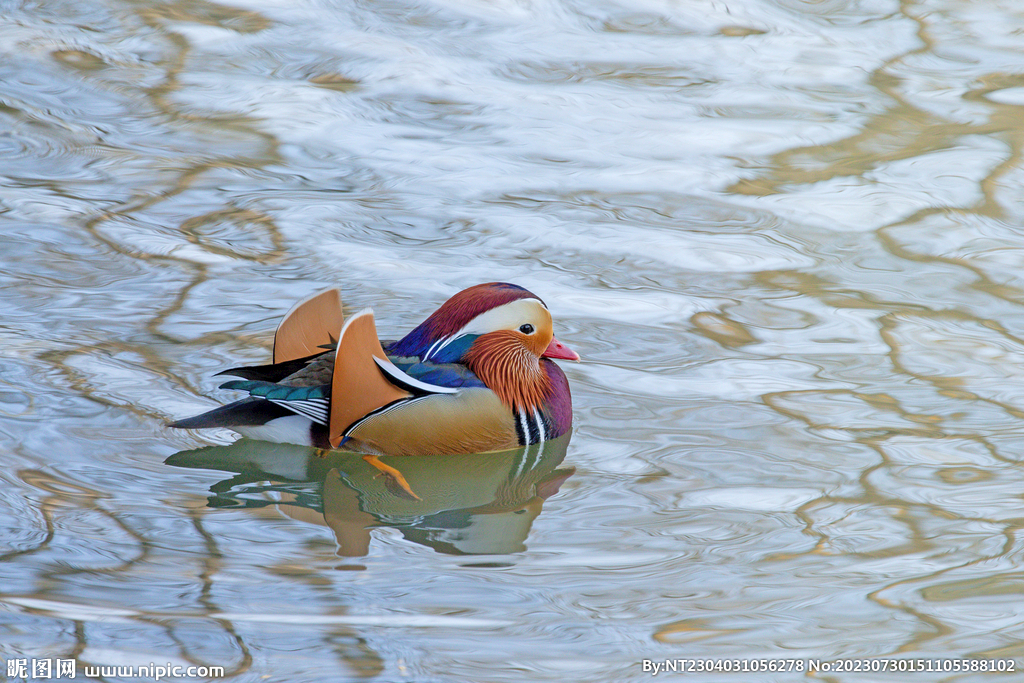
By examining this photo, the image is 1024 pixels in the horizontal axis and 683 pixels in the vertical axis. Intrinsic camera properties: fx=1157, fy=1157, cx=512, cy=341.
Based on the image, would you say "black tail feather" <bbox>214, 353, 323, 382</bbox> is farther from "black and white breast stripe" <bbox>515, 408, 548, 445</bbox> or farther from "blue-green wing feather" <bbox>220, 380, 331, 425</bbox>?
"black and white breast stripe" <bbox>515, 408, 548, 445</bbox>

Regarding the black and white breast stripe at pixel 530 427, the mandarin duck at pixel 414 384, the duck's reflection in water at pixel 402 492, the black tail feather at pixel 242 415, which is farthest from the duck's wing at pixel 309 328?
the black and white breast stripe at pixel 530 427

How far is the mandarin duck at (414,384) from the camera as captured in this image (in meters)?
3.63

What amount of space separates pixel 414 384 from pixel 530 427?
0.47m

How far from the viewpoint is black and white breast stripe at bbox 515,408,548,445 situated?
3.92 metres

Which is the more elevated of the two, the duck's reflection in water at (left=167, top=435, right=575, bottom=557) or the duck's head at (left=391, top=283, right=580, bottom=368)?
the duck's head at (left=391, top=283, right=580, bottom=368)

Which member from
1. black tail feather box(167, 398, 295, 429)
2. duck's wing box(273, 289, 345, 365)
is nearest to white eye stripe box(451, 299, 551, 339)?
duck's wing box(273, 289, 345, 365)

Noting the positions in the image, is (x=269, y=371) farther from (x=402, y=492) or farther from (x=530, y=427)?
(x=530, y=427)

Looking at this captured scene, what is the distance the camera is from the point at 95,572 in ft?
10.1

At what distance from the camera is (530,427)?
12.9 feet

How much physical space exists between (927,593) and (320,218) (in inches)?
141

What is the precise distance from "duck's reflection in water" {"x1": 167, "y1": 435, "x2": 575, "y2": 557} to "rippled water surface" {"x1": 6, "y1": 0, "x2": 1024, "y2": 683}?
0.05ft

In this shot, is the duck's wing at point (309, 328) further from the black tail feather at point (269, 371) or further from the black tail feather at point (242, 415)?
the black tail feather at point (242, 415)

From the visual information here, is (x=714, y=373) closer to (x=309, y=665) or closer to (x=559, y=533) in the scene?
(x=559, y=533)

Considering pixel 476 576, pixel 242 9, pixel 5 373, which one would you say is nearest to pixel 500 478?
pixel 476 576
